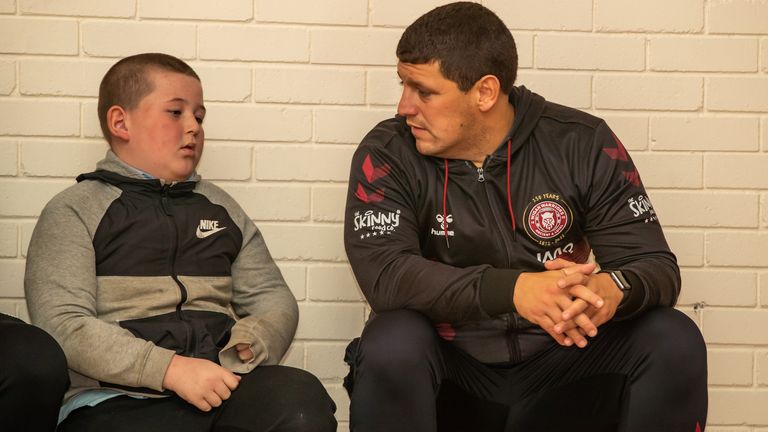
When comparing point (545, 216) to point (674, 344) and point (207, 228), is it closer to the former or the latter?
point (674, 344)

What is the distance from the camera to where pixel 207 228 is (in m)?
2.32

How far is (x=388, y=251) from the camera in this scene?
2121mm

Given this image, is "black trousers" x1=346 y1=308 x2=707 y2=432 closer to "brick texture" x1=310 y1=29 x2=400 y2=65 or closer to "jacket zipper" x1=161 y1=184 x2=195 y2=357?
"jacket zipper" x1=161 y1=184 x2=195 y2=357

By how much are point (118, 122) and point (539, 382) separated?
1.14 meters

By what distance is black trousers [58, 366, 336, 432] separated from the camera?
2008mm

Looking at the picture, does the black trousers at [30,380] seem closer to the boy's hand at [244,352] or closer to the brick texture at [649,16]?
the boy's hand at [244,352]

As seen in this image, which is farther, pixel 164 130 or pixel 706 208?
pixel 706 208

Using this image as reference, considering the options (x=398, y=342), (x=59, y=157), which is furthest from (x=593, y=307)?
(x=59, y=157)

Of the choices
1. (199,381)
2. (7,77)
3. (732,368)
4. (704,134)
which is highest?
(7,77)

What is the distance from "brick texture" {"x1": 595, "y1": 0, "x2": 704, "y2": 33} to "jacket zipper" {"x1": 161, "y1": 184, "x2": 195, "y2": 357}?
127cm

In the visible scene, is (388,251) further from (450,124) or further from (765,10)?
(765,10)

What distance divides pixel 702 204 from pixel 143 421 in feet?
5.33

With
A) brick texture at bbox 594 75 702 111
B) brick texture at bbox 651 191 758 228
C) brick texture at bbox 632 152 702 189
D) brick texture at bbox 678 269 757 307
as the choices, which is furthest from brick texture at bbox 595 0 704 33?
brick texture at bbox 678 269 757 307

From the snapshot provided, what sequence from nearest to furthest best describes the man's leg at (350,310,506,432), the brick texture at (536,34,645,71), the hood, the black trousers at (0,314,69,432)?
1. the black trousers at (0,314,69,432)
2. the man's leg at (350,310,506,432)
3. the hood
4. the brick texture at (536,34,645,71)
